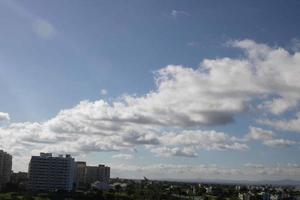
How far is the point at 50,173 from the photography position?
192 metres

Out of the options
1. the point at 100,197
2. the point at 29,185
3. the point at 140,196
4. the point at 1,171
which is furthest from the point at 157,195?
the point at 1,171

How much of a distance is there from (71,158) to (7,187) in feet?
124

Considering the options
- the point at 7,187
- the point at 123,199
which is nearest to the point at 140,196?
the point at 123,199

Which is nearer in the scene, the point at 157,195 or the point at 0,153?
the point at 157,195

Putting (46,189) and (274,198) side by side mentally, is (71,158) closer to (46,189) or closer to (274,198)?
(46,189)

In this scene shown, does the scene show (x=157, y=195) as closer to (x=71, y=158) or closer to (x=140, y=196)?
(x=140, y=196)

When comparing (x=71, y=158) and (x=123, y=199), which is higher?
(x=71, y=158)

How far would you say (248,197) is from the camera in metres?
179

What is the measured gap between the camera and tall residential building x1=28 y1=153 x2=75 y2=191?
187875 millimetres

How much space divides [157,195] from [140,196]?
15.0ft

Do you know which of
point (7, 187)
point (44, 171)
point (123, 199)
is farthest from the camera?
point (44, 171)

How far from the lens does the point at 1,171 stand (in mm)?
197250

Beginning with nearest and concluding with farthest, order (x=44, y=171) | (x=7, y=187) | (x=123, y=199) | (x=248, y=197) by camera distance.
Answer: (x=123, y=199), (x=7, y=187), (x=248, y=197), (x=44, y=171)

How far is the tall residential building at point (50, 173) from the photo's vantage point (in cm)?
18788
